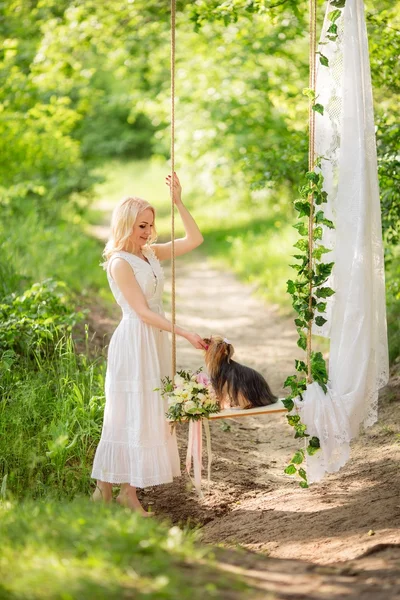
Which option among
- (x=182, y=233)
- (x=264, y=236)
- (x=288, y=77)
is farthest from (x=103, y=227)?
(x=288, y=77)

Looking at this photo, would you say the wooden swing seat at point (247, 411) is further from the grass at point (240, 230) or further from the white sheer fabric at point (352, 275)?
the grass at point (240, 230)

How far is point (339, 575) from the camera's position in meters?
2.90

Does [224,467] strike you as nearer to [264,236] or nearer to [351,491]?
[351,491]

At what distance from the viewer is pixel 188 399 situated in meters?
3.92

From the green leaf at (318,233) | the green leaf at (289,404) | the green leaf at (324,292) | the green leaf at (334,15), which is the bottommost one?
the green leaf at (289,404)

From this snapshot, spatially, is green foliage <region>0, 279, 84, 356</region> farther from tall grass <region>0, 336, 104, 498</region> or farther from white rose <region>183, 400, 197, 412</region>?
white rose <region>183, 400, 197, 412</region>

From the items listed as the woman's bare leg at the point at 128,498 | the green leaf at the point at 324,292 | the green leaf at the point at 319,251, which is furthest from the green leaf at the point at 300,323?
the woman's bare leg at the point at 128,498

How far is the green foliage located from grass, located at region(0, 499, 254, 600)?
252cm

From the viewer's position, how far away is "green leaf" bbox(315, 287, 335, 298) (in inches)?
155

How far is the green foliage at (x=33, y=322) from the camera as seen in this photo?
5457mm

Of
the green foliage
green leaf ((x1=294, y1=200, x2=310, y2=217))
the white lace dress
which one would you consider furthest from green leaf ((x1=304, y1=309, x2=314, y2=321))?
the green foliage

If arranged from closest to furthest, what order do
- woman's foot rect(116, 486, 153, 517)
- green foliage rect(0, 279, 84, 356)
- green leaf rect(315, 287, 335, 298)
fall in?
green leaf rect(315, 287, 335, 298), woman's foot rect(116, 486, 153, 517), green foliage rect(0, 279, 84, 356)

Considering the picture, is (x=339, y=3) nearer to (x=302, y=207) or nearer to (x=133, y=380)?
(x=302, y=207)

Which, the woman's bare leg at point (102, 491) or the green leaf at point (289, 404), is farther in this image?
the woman's bare leg at point (102, 491)
